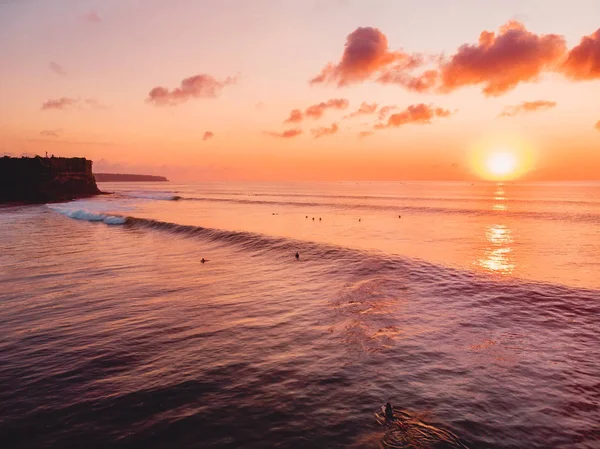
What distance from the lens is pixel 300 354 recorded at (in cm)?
1007

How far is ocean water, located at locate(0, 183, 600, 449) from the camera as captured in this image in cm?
698

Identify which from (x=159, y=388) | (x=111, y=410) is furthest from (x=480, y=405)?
(x=111, y=410)

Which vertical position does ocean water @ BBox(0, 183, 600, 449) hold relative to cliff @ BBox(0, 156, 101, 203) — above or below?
below

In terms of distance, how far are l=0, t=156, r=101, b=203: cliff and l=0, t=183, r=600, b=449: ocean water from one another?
291 feet

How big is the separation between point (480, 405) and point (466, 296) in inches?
332

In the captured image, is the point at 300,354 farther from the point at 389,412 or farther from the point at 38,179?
the point at 38,179

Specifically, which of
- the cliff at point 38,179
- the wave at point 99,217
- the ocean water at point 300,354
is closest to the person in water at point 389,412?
the ocean water at point 300,354

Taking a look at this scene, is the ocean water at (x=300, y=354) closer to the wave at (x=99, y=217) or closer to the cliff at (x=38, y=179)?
the wave at (x=99, y=217)

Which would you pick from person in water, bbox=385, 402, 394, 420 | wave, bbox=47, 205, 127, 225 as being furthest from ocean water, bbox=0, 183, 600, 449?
wave, bbox=47, 205, 127, 225

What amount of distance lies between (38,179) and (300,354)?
356ft

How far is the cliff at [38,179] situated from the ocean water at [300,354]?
88.6 m

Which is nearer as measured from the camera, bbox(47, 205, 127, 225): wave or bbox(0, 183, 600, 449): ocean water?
bbox(0, 183, 600, 449): ocean water

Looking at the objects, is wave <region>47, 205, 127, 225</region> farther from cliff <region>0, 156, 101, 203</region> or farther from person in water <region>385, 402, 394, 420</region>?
cliff <region>0, 156, 101, 203</region>

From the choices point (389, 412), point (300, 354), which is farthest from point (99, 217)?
point (389, 412)
